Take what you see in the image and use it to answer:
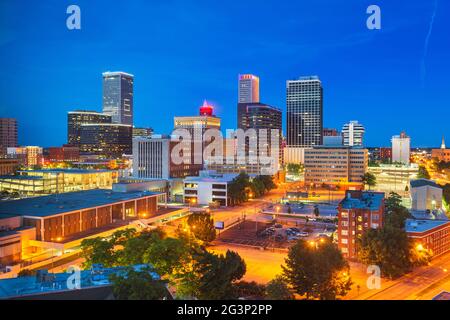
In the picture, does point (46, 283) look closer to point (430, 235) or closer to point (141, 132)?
point (430, 235)

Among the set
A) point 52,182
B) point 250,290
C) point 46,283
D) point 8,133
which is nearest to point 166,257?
point 250,290

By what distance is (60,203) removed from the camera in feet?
107

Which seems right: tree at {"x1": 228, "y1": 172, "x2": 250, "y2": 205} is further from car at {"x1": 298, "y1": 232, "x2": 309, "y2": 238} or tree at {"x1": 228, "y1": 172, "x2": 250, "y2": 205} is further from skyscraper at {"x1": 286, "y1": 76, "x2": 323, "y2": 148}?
skyscraper at {"x1": 286, "y1": 76, "x2": 323, "y2": 148}

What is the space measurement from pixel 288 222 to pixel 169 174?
83.1ft

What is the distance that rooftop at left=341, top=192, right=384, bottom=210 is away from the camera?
2777 cm

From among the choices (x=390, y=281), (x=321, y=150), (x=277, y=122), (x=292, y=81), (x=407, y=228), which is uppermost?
(x=292, y=81)

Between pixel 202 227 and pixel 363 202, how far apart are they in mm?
12848

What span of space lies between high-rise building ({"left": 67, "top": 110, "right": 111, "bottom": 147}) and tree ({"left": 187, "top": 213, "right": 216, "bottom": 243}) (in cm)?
13195

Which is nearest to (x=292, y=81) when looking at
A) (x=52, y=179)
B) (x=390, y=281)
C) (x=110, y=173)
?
(x=110, y=173)

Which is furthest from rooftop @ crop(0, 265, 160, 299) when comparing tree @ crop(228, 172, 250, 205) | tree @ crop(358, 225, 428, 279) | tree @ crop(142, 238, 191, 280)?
tree @ crop(228, 172, 250, 205)
